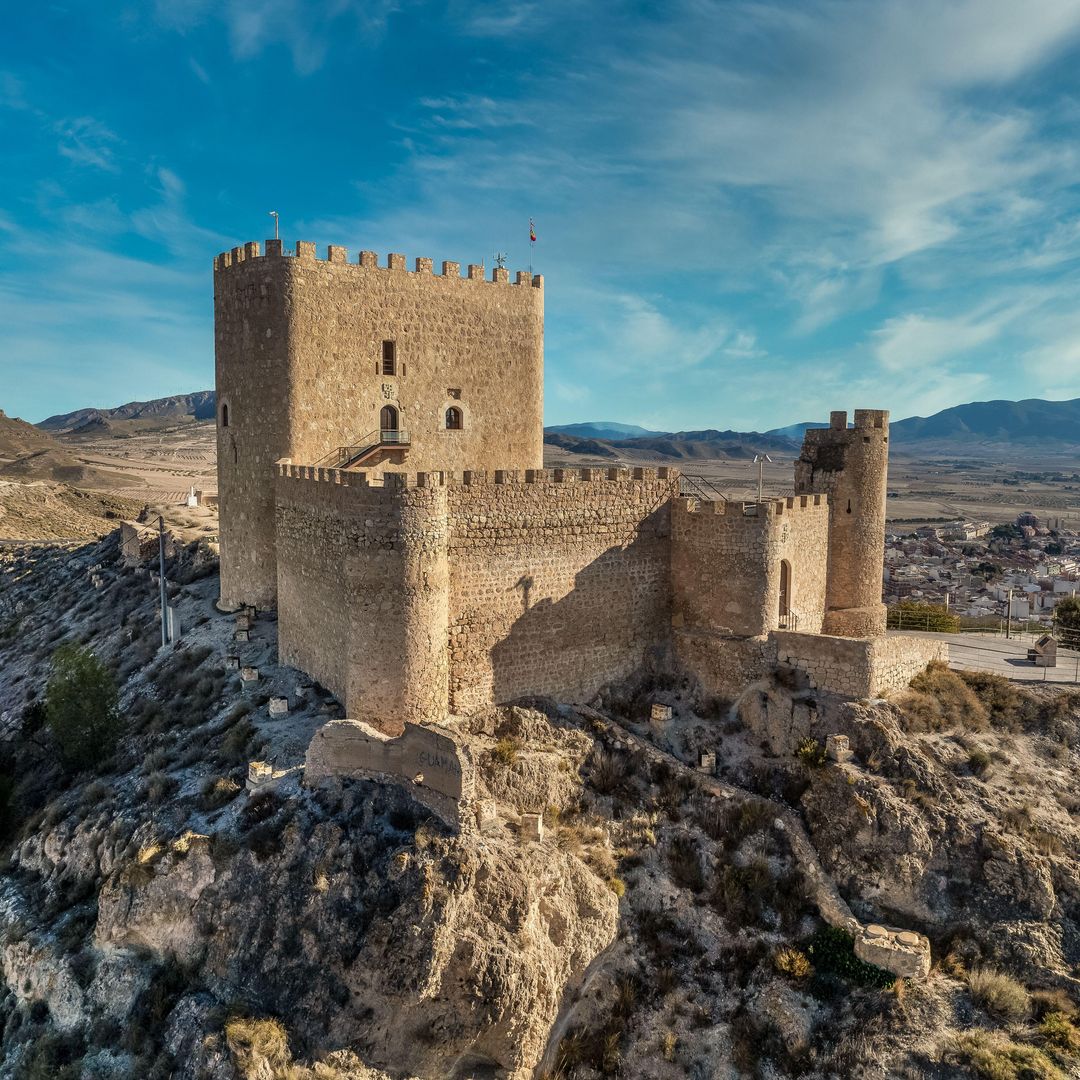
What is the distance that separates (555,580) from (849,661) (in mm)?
6857

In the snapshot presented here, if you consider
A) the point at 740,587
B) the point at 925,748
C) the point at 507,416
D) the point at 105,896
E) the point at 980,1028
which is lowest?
the point at 980,1028

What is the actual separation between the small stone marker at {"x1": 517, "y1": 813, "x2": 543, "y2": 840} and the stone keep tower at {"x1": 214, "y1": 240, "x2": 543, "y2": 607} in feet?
33.9

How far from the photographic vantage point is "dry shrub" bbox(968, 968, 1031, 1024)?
15.2m

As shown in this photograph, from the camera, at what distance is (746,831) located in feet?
58.4

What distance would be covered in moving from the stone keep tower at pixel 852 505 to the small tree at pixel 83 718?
1837 cm

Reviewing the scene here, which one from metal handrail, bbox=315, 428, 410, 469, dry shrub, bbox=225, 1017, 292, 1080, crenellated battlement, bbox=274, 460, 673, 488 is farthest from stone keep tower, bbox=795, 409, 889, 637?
dry shrub, bbox=225, 1017, 292, 1080

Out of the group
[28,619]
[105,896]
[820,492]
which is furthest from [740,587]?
[28,619]

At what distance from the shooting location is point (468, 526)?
18219mm

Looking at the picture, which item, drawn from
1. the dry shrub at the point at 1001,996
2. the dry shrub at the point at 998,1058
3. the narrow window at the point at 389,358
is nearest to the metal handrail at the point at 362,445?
the narrow window at the point at 389,358

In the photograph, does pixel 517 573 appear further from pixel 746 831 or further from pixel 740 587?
pixel 746 831

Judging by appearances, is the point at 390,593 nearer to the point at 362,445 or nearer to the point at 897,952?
the point at 362,445


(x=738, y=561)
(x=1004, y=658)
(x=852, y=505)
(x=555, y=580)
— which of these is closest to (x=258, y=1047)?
(x=555, y=580)

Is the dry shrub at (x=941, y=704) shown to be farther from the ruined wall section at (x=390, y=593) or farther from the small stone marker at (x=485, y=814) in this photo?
the ruined wall section at (x=390, y=593)

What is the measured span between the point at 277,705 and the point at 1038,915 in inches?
635
